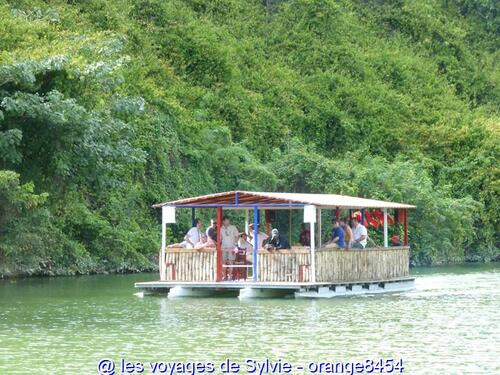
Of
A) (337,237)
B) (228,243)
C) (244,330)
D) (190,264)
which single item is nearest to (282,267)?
(228,243)

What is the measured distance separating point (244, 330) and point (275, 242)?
815 centimetres

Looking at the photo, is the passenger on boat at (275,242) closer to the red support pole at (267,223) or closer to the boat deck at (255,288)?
the boat deck at (255,288)

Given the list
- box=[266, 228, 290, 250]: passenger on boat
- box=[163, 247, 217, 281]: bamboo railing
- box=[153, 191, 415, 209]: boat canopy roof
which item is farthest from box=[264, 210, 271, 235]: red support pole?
box=[163, 247, 217, 281]: bamboo railing

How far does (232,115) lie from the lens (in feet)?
185

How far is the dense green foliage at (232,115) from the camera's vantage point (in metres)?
33.4

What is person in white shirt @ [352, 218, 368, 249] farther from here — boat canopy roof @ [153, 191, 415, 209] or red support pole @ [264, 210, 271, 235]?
red support pole @ [264, 210, 271, 235]

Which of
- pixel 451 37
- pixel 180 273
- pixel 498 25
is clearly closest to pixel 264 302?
pixel 180 273

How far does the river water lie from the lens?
2031 centimetres

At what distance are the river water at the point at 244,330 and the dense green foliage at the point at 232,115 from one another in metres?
4.19

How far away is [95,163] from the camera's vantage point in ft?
110

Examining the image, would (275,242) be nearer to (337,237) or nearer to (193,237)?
(337,237)

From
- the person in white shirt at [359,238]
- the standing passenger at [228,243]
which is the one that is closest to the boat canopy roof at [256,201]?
the standing passenger at [228,243]

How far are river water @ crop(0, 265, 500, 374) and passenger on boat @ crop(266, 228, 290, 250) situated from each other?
1.51 m

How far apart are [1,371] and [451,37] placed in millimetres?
58590
